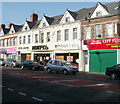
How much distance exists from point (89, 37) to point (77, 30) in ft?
8.08

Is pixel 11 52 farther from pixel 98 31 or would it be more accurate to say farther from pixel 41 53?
pixel 98 31

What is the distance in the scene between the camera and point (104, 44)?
2600 centimetres

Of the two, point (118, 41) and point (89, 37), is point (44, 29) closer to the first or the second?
point (89, 37)

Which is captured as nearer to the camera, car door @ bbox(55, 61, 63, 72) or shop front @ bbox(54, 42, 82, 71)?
car door @ bbox(55, 61, 63, 72)

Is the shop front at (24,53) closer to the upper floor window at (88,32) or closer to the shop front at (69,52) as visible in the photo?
the shop front at (69,52)

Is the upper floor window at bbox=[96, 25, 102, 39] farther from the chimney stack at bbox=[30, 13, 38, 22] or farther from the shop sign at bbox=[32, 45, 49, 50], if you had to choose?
the chimney stack at bbox=[30, 13, 38, 22]

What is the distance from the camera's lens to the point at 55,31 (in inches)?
1313

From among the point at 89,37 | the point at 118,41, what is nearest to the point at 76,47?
the point at 89,37

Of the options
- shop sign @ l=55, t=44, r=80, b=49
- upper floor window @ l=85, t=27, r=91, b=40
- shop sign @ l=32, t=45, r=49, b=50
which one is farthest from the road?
shop sign @ l=32, t=45, r=49, b=50

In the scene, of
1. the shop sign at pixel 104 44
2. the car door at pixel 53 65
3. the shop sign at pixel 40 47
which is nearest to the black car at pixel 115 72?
the shop sign at pixel 104 44

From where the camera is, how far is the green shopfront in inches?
979

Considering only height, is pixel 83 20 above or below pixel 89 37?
above

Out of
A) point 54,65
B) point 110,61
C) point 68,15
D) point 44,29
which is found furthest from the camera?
point 44,29

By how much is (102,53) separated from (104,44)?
1355mm
